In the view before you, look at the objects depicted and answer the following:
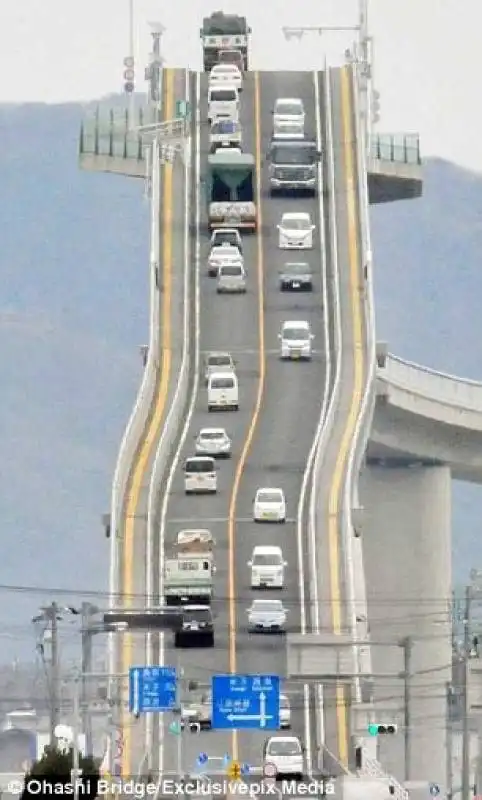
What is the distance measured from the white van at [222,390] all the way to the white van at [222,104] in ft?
62.4

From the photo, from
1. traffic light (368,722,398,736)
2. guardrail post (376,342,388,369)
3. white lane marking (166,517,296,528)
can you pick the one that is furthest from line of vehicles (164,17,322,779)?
guardrail post (376,342,388,369)

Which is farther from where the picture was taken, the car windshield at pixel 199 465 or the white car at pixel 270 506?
the car windshield at pixel 199 465

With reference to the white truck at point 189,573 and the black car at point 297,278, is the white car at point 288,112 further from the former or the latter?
the white truck at point 189,573

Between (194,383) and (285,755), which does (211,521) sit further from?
(285,755)

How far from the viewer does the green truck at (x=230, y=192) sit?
13762 centimetres

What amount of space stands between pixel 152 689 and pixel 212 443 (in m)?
31.2

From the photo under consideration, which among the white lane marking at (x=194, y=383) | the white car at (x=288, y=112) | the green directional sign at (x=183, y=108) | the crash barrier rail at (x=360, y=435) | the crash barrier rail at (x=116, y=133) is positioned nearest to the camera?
the white lane marking at (x=194, y=383)

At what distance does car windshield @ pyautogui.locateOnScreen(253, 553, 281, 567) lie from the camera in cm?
11362

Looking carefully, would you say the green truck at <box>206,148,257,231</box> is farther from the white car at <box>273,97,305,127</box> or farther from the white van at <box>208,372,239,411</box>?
the white van at <box>208,372,239,411</box>

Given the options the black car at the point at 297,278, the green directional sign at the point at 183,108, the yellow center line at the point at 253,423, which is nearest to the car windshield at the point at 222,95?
the green directional sign at the point at 183,108

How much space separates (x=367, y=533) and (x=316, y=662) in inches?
2119

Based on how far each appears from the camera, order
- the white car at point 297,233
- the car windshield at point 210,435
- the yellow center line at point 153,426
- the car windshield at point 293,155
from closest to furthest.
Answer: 1. the yellow center line at point 153,426
2. the car windshield at point 210,435
3. the white car at point 297,233
4. the car windshield at point 293,155

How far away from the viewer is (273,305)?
13462cm

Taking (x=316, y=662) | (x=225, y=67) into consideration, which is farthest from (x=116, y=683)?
(x=225, y=67)
